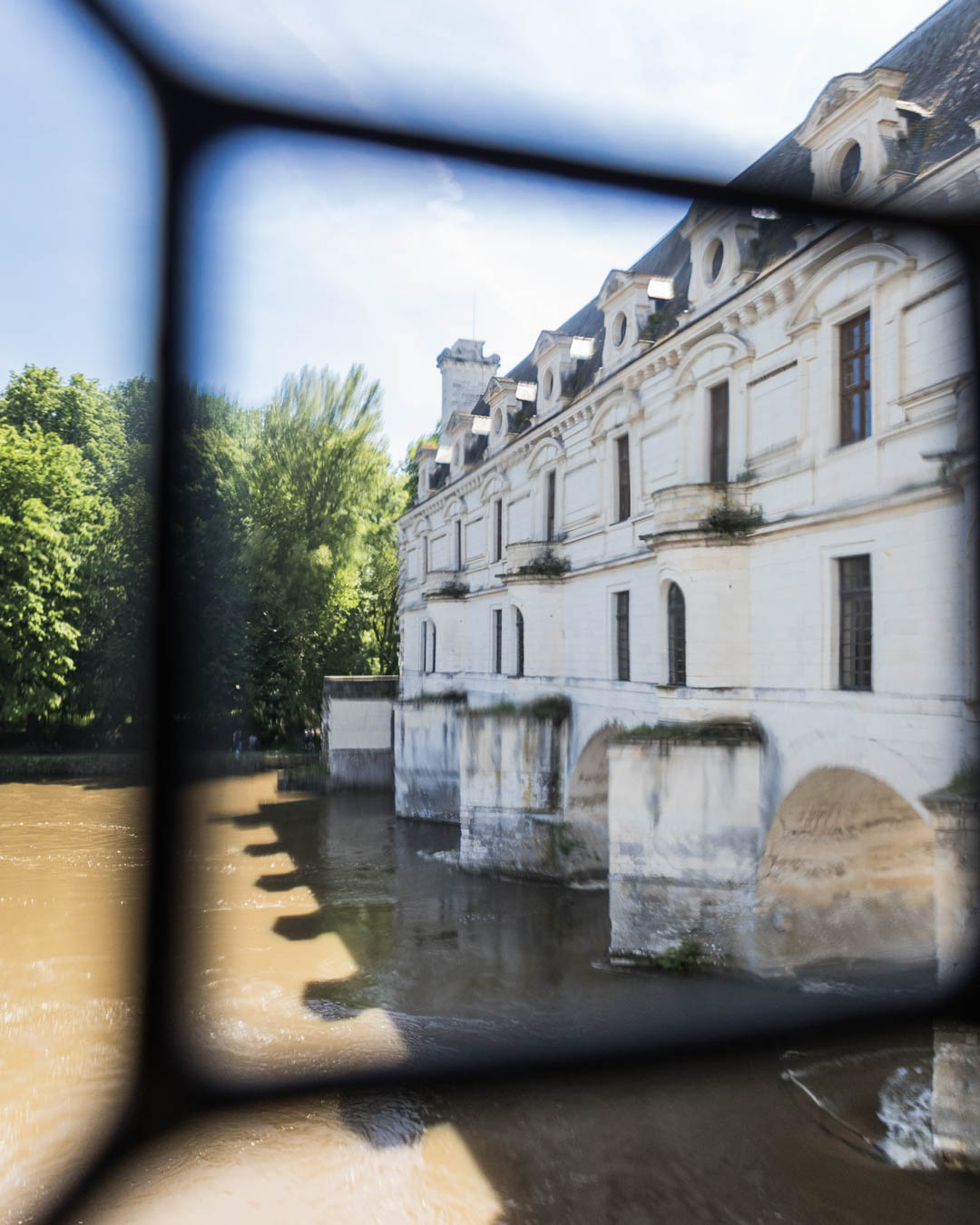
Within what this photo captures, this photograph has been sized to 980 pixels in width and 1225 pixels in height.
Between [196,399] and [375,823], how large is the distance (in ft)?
52.0

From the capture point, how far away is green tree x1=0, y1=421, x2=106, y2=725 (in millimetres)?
28000

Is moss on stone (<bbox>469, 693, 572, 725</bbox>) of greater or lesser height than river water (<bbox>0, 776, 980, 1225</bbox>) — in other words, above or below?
above

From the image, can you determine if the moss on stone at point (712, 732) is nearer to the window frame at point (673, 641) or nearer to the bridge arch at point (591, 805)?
the window frame at point (673, 641)

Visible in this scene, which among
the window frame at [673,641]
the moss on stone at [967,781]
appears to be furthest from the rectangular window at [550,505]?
the moss on stone at [967,781]

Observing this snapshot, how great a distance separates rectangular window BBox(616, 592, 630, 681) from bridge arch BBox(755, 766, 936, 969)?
4428 millimetres

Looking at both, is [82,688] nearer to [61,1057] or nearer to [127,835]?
[127,835]

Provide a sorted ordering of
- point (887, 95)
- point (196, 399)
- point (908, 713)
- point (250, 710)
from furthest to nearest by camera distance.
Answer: point (250, 710), point (196, 399), point (887, 95), point (908, 713)

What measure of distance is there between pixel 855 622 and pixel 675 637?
9.96 ft

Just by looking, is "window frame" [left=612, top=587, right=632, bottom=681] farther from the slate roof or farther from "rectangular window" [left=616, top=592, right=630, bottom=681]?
the slate roof

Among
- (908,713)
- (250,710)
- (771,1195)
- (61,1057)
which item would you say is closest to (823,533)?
(908,713)

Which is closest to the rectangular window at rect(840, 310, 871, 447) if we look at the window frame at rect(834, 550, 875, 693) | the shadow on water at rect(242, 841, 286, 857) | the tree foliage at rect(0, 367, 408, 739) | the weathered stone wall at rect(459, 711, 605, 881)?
the window frame at rect(834, 550, 875, 693)

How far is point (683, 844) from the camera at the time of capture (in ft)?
36.0

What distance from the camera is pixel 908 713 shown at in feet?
26.6

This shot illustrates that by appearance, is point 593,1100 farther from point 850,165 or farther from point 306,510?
point 306,510
